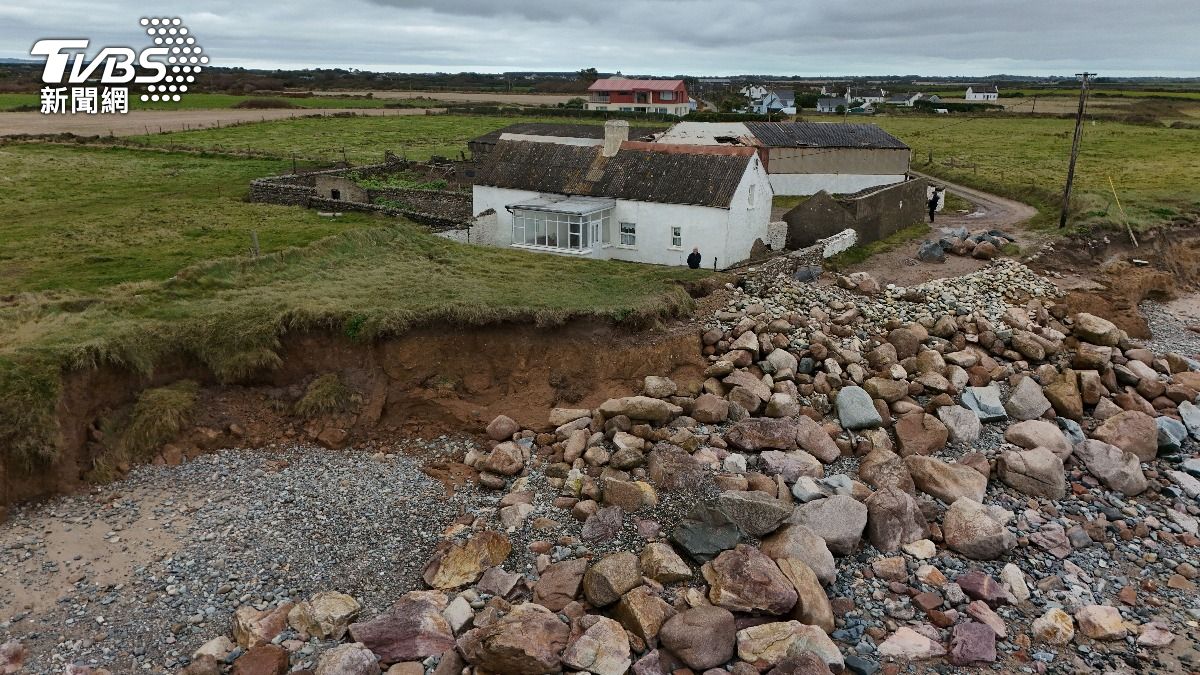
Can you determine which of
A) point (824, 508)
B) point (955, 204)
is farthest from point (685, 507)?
point (955, 204)

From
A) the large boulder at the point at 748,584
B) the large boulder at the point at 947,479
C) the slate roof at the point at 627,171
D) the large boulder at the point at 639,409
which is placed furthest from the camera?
the slate roof at the point at 627,171

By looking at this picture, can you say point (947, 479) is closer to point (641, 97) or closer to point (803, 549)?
point (803, 549)

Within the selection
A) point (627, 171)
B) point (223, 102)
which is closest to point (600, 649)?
point (627, 171)

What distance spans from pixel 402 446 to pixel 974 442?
566 inches

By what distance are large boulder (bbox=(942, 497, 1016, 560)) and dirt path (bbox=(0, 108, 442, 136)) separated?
2911 inches

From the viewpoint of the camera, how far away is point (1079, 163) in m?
57.0

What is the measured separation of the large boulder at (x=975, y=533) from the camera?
16156 mm

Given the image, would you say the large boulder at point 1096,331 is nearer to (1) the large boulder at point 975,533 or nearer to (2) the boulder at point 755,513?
(1) the large boulder at point 975,533

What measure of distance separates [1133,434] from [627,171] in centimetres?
2047

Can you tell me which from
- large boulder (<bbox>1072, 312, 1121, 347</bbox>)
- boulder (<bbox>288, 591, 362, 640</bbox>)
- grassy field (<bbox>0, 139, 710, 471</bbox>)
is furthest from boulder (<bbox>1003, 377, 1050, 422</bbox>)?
boulder (<bbox>288, 591, 362, 640</bbox>)

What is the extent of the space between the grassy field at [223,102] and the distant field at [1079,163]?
69.9m

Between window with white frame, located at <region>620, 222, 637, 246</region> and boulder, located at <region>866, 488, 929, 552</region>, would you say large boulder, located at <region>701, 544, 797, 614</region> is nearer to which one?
boulder, located at <region>866, 488, 929, 552</region>

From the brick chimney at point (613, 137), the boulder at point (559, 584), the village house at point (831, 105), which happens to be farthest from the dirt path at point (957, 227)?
the village house at point (831, 105)

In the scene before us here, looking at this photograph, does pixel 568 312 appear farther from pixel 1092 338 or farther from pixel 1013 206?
pixel 1013 206
